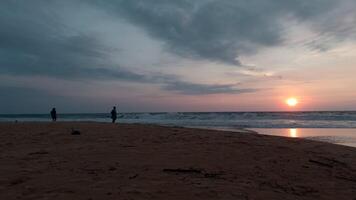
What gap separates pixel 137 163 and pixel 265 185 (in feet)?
8.92

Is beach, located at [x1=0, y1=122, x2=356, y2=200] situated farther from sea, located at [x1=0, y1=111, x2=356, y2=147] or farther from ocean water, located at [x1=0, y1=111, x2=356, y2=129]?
ocean water, located at [x1=0, y1=111, x2=356, y2=129]

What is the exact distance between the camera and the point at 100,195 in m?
5.12

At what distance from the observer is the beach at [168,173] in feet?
17.7

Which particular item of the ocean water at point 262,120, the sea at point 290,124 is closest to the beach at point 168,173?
the sea at point 290,124

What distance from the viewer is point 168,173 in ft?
21.9

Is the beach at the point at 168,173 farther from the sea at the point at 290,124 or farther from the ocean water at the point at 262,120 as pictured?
the ocean water at the point at 262,120

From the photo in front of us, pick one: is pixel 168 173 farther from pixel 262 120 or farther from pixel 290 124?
pixel 262 120

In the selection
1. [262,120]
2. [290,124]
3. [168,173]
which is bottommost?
[168,173]

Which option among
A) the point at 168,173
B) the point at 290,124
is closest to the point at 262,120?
the point at 290,124

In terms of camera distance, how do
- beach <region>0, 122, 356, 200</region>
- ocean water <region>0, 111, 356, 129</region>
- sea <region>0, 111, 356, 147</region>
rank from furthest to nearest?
ocean water <region>0, 111, 356, 129</region> → sea <region>0, 111, 356, 147</region> → beach <region>0, 122, 356, 200</region>

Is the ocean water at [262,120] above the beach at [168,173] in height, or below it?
above

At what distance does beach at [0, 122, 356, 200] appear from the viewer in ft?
17.7

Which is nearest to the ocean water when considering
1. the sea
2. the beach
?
the sea

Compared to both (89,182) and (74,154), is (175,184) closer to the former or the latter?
(89,182)
